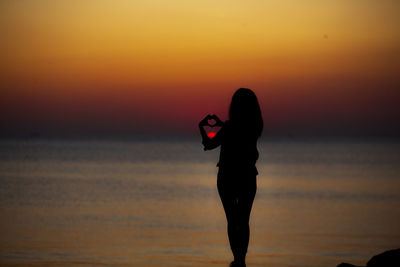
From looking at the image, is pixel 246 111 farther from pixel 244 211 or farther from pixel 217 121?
pixel 244 211

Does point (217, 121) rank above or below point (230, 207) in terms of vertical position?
above

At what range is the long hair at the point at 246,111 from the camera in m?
8.57

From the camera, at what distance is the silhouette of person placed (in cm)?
865

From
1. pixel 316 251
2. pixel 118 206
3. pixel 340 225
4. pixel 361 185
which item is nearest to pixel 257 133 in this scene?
pixel 316 251

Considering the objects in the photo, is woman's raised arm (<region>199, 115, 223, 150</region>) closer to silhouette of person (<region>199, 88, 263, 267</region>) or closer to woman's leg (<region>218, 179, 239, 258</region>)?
silhouette of person (<region>199, 88, 263, 267</region>)

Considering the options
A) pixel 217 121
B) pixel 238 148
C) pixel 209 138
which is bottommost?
pixel 238 148

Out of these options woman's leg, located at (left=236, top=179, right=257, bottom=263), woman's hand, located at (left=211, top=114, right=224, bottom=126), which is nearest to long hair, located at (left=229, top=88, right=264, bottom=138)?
woman's hand, located at (left=211, top=114, right=224, bottom=126)

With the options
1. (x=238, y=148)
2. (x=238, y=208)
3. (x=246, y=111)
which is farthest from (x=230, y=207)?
(x=246, y=111)

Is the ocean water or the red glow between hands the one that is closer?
the red glow between hands

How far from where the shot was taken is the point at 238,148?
8.77 metres

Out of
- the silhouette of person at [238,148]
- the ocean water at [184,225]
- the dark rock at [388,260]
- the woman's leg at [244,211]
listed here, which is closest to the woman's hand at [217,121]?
the silhouette of person at [238,148]

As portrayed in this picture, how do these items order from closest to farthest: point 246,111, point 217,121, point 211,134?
point 246,111, point 217,121, point 211,134

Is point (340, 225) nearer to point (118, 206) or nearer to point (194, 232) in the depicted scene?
point (194, 232)

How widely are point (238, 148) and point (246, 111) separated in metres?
0.43
